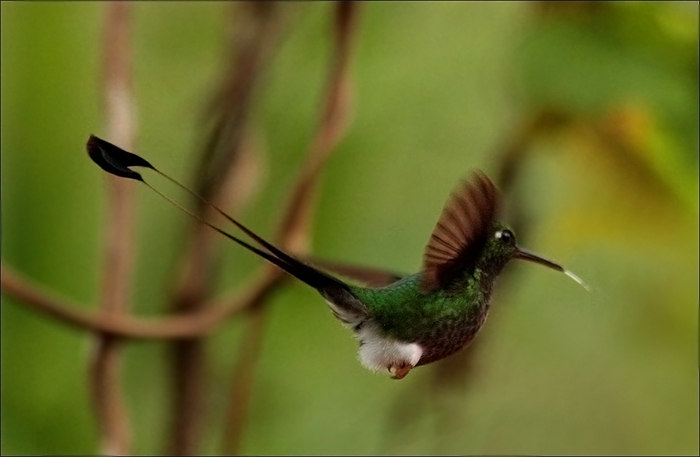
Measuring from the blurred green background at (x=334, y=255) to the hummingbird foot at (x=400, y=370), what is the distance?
0.77 metres

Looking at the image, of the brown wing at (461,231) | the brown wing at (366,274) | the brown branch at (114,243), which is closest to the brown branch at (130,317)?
the brown branch at (114,243)

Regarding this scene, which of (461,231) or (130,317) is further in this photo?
(130,317)

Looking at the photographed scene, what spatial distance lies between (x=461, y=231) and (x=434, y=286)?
0.04 metres

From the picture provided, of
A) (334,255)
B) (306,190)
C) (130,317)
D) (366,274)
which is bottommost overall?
(334,255)

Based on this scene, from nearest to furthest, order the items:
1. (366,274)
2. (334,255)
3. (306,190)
→ (366,274) → (306,190) → (334,255)

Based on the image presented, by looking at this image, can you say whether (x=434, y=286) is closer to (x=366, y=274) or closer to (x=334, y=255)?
(x=366, y=274)

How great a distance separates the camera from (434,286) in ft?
1.08

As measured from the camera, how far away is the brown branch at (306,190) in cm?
61

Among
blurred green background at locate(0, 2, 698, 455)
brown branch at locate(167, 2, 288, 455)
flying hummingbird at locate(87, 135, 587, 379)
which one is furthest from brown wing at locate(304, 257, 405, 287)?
blurred green background at locate(0, 2, 698, 455)

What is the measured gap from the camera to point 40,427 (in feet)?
3.83

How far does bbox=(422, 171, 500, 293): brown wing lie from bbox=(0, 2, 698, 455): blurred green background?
2.51 feet

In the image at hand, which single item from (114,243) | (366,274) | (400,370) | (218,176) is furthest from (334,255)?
(400,370)

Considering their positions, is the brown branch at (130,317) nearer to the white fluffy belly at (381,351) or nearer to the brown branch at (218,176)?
the brown branch at (218,176)

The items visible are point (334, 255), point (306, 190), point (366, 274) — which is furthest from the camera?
point (334, 255)
